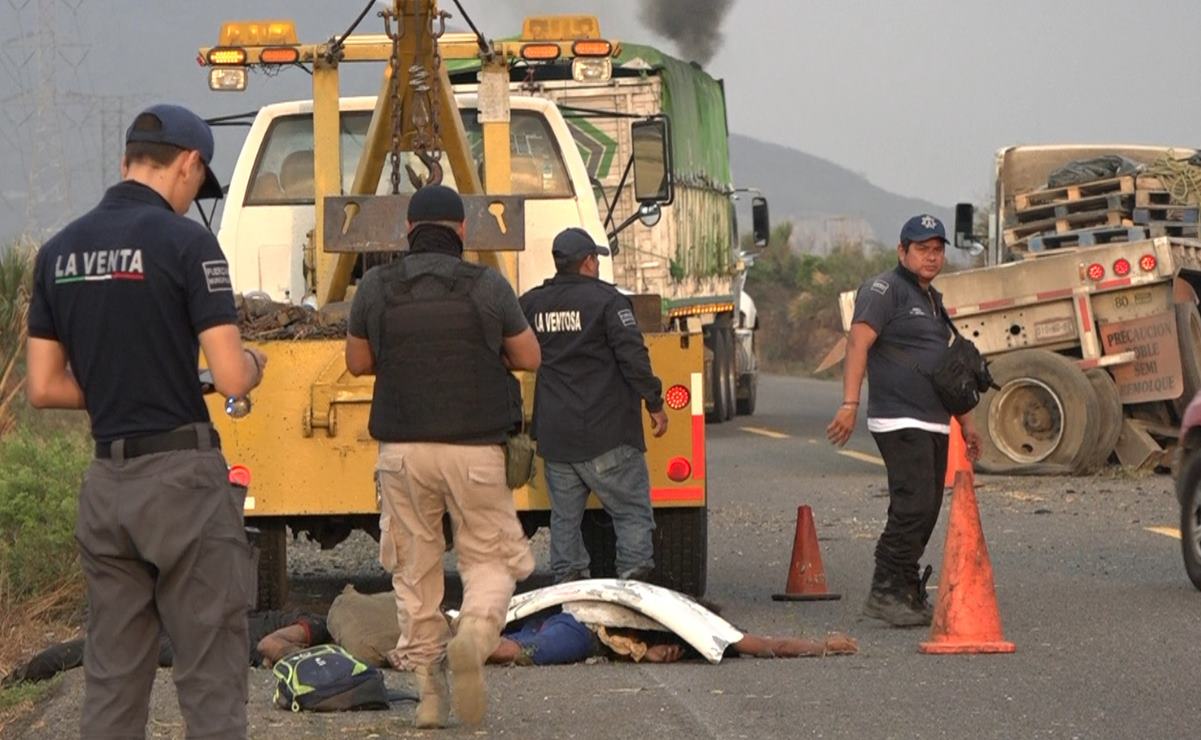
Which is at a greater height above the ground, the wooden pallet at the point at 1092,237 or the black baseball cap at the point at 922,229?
the wooden pallet at the point at 1092,237

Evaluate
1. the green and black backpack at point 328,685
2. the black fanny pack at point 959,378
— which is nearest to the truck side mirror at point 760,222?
the black fanny pack at point 959,378

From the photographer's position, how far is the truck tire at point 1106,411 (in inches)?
744

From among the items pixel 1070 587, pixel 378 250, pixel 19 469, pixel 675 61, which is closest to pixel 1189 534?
pixel 1070 587

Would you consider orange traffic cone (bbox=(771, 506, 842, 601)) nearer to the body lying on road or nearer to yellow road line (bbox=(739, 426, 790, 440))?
the body lying on road

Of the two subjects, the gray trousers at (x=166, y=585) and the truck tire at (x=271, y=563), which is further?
the truck tire at (x=271, y=563)

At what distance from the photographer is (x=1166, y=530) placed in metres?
15.6

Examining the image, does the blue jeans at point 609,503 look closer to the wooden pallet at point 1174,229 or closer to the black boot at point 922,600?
the black boot at point 922,600

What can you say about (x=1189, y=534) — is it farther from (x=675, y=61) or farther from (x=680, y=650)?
(x=675, y=61)

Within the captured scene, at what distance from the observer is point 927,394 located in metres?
11.3

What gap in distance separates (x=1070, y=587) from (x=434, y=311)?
5.23m

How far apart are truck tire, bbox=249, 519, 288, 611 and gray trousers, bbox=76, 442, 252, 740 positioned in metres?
5.23

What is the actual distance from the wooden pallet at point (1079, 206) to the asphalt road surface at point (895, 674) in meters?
5.17

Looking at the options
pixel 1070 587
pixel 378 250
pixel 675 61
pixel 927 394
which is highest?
pixel 675 61

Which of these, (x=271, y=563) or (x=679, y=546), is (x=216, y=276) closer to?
(x=271, y=563)
